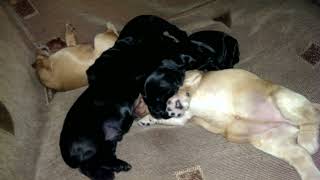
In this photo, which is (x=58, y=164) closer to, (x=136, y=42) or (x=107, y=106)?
(x=107, y=106)

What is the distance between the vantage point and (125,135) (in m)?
2.24

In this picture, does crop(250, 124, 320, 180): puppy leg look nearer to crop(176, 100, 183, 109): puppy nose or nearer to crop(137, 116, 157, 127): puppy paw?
crop(176, 100, 183, 109): puppy nose

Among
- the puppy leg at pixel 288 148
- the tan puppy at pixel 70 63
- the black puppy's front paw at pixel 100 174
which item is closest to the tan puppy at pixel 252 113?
the puppy leg at pixel 288 148

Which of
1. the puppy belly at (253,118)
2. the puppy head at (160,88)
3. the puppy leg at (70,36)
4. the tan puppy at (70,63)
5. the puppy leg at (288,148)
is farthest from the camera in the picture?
the puppy leg at (70,36)

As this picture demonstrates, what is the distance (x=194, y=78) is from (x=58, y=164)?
2.54 feet

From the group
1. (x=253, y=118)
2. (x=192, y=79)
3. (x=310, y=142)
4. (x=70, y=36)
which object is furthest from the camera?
(x=70, y=36)

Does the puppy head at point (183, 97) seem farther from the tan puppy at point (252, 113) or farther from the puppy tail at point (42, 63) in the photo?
the puppy tail at point (42, 63)

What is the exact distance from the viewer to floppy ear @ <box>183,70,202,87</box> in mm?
2250

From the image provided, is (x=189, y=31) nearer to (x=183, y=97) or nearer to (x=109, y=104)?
(x=183, y=97)

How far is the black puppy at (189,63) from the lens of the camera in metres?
2.19

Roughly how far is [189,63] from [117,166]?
0.64m

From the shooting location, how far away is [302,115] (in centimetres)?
194

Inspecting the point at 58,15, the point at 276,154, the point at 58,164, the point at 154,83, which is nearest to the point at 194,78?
the point at 154,83

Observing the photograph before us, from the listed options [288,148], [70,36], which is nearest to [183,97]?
[288,148]
